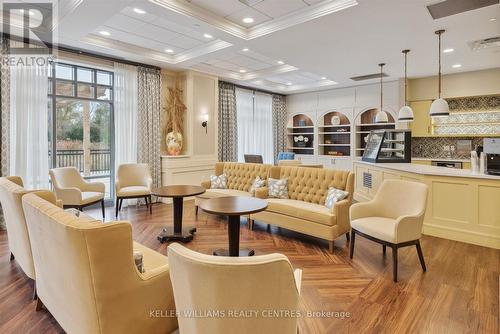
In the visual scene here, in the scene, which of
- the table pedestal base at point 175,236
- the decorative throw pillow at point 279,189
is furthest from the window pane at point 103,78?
the decorative throw pillow at point 279,189

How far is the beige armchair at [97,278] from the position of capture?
55.9 inches

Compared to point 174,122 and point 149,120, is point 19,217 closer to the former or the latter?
point 149,120

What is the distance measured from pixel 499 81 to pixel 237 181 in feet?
19.6

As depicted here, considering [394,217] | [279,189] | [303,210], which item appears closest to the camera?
[394,217]

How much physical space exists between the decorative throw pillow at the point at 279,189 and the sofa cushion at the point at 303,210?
5.4 inches

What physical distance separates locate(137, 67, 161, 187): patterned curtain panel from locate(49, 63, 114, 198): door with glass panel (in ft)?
1.85

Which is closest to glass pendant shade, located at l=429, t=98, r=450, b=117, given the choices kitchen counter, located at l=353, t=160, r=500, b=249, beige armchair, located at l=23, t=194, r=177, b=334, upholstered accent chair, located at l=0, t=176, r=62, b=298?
kitchen counter, located at l=353, t=160, r=500, b=249

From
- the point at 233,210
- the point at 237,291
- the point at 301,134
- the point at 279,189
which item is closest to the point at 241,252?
A: the point at 233,210

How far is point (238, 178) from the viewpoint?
5.38 meters

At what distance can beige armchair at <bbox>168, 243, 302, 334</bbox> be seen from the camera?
1.10 metres

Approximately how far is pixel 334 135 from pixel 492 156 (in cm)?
549

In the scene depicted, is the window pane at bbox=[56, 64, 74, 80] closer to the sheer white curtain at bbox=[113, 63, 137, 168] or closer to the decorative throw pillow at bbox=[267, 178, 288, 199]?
the sheer white curtain at bbox=[113, 63, 137, 168]

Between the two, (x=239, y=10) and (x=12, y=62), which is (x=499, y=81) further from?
(x=12, y=62)

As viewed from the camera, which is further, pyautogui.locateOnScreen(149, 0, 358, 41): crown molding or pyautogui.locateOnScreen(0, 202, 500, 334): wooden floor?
pyautogui.locateOnScreen(149, 0, 358, 41): crown molding
